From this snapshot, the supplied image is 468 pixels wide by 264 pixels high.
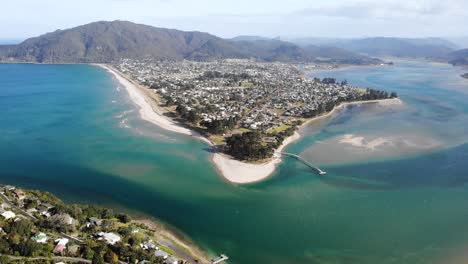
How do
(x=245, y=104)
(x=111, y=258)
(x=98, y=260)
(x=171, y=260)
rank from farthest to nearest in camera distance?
(x=245, y=104) → (x=171, y=260) → (x=111, y=258) → (x=98, y=260)

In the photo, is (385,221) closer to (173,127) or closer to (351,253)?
(351,253)

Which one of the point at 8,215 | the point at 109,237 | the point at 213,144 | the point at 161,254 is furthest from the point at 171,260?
the point at 213,144

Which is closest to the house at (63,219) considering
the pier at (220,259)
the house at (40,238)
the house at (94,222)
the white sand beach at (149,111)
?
the house at (94,222)

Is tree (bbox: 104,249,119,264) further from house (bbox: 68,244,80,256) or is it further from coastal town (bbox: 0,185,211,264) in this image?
house (bbox: 68,244,80,256)

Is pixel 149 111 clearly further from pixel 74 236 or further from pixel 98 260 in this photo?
pixel 98 260

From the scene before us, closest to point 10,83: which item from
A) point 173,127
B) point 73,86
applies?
point 73,86

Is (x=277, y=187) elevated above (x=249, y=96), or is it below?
below

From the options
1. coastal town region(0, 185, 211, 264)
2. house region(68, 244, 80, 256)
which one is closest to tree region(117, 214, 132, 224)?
coastal town region(0, 185, 211, 264)
